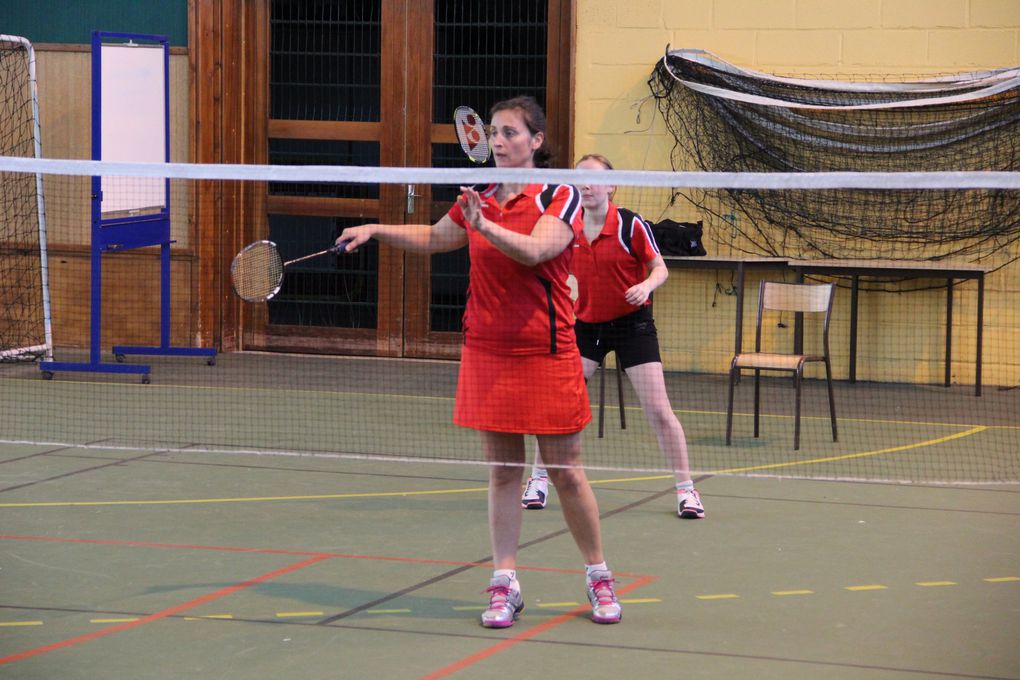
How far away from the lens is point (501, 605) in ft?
15.3

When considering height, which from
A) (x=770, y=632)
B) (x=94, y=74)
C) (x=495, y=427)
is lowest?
(x=770, y=632)

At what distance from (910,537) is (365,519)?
2376 millimetres

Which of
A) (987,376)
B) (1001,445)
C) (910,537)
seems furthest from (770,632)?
(987,376)

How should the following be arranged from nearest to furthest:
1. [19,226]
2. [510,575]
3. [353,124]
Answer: [510,575], [353,124], [19,226]

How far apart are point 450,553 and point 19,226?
835 centimetres

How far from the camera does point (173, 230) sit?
12.6 m

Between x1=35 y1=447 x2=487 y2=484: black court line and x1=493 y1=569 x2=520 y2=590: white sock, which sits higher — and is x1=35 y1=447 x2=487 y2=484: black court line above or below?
below

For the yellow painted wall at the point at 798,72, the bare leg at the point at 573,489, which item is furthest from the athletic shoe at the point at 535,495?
the yellow painted wall at the point at 798,72

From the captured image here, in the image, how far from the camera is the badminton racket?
6.70m

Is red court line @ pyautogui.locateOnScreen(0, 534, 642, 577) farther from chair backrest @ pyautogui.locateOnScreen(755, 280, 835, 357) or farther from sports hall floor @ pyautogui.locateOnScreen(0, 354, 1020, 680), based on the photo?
chair backrest @ pyautogui.locateOnScreen(755, 280, 835, 357)

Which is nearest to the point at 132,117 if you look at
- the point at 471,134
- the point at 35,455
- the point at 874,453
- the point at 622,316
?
the point at 35,455

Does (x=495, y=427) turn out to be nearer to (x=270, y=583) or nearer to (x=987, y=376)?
(x=270, y=583)

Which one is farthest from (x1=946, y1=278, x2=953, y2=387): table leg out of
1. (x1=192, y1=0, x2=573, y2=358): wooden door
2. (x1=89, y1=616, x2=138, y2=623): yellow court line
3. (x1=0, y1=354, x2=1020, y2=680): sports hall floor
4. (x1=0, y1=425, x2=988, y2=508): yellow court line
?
(x1=89, y1=616, x2=138, y2=623): yellow court line

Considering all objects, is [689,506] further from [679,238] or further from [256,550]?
[679,238]
